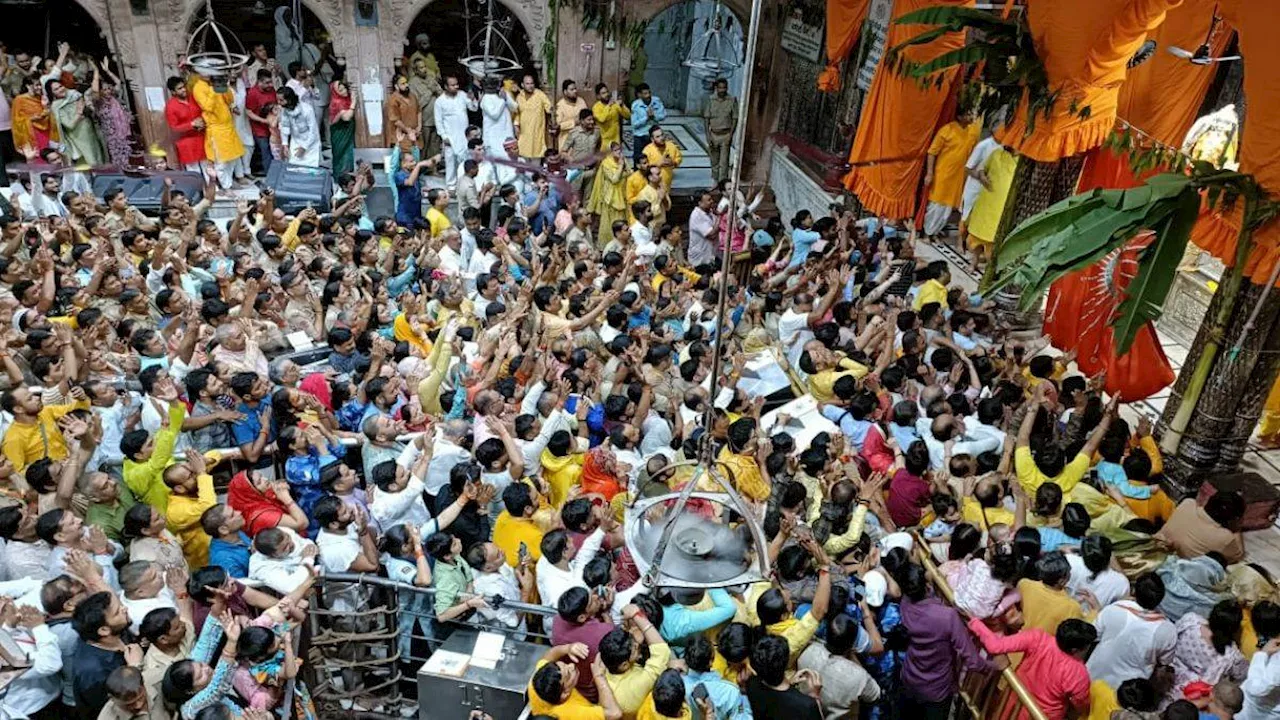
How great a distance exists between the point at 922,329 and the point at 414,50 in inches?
393

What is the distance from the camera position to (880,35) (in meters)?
10.1

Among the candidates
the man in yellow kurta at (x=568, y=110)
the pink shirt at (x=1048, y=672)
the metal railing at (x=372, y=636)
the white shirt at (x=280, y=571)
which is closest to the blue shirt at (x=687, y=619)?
the metal railing at (x=372, y=636)

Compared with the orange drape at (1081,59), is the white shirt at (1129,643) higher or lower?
lower

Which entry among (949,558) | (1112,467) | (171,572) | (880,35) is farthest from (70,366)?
(880,35)

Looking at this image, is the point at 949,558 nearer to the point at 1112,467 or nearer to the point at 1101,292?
the point at 1112,467

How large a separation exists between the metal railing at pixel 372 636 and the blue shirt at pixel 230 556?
1.22 ft

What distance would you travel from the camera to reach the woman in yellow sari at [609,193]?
→ 10.5 meters

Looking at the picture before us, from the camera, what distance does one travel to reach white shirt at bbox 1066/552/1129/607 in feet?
15.6

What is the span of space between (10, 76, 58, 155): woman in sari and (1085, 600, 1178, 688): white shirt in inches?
459

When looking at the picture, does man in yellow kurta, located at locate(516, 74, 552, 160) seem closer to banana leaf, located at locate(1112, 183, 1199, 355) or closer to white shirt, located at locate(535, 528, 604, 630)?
banana leaf, located at locate(1112, 183, 1199, 355)

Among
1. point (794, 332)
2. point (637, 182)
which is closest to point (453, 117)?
point (637, 182)

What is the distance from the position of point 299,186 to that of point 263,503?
616 centimetres

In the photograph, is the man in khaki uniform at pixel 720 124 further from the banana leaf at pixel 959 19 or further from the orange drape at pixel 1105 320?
the orange drape at pixel 1105 320

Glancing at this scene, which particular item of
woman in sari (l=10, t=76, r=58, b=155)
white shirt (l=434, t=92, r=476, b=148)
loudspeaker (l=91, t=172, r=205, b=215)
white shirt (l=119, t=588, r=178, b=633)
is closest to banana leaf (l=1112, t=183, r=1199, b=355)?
white shirt (l=119, t=588, r=178, b=633)
